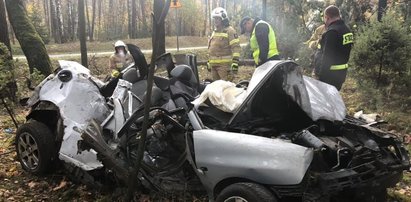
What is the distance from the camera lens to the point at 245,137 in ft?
10.6

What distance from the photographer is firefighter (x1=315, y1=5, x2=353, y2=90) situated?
19.5 ft

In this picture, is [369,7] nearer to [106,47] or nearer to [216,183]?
[216,183]

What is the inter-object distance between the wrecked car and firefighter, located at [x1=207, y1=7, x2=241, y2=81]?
343 centimetres

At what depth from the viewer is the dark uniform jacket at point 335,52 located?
5.95m

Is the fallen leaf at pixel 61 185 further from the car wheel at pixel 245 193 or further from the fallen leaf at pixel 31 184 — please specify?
the car wheel at pixel 245 193

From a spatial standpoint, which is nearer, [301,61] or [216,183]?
[216,183]

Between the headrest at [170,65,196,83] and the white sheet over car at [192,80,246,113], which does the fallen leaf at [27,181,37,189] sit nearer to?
the headrest at [170,65,196,83]

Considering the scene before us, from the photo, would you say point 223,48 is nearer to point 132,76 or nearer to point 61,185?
point 132,76

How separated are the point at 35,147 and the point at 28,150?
16 cm

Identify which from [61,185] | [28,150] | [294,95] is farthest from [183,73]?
[28,150]

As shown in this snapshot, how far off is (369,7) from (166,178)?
453 inches

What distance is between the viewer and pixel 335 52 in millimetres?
6066

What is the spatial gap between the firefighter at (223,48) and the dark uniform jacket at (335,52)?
2343mm

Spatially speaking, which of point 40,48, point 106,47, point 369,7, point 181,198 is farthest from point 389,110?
point 106,47
